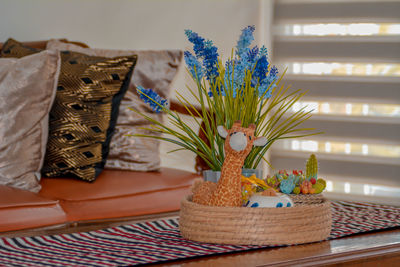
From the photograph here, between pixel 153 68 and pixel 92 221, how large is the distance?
2.74ft

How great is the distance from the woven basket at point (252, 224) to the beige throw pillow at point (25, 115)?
0.92 metres

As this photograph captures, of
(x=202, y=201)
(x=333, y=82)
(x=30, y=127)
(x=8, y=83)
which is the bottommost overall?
(x=202, y=201)

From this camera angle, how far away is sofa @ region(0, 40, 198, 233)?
163 centimetres

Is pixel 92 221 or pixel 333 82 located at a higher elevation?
pixel 333 82

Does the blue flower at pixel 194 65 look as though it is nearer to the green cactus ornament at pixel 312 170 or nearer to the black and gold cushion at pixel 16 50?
the green cactus ornament at pixel 312 170

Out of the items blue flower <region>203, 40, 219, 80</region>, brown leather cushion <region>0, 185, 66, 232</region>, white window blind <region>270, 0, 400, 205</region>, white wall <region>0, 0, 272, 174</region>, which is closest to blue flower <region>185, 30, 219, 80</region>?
blue flower <region>203, 40, 219, 80</region>

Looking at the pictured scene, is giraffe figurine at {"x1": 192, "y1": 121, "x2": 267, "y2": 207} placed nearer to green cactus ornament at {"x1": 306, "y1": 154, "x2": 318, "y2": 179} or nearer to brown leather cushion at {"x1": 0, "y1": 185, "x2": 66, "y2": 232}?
green cactus ornament at {"x1": 306, "y1": 154, "x2": 318, "y2": 179}

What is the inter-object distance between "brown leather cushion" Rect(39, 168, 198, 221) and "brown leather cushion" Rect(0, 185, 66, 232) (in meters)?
0.05

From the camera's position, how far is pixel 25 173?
184 centimetres

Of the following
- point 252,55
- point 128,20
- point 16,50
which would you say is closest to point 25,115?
point 16,50

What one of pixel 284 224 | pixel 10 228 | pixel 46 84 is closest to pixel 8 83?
pixel 46 84

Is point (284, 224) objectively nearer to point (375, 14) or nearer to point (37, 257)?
point (37, 257)

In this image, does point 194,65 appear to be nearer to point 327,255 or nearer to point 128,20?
point 327,255

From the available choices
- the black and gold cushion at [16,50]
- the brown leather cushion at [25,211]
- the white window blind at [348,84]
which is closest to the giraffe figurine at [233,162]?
the brown leather cushion at [25,211]
